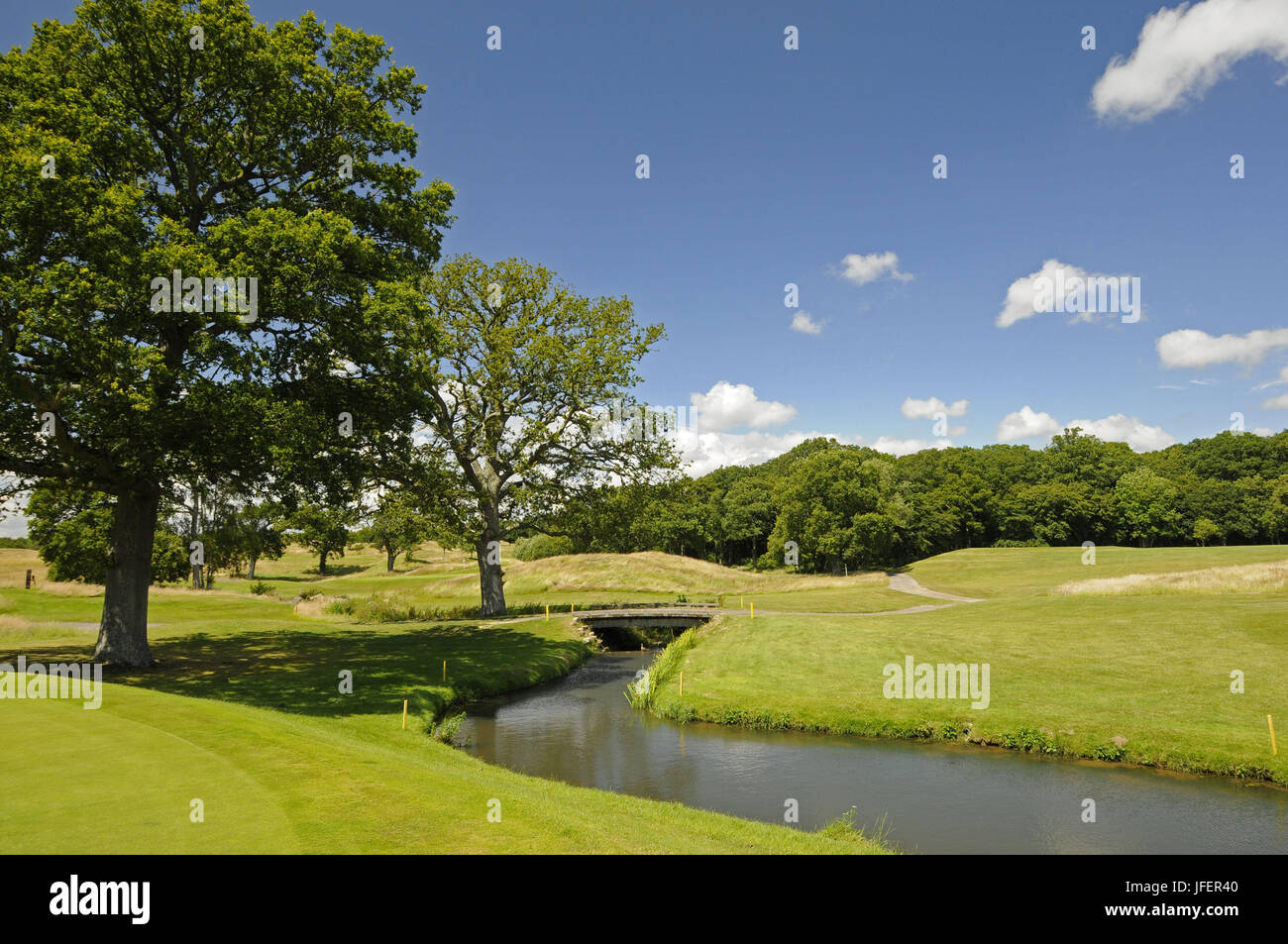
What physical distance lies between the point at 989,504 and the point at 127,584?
426 feet

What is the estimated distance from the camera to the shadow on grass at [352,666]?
25750 mm

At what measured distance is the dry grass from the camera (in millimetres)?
43969

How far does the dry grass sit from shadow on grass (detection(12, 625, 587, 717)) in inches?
1461

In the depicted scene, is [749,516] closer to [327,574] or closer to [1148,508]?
[1148,508]

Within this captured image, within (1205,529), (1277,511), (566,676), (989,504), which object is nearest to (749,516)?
(989,504)

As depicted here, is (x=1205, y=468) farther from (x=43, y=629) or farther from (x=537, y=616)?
(x=43, y=629)

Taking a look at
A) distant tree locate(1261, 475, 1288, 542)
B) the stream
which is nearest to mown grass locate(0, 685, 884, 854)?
the stream

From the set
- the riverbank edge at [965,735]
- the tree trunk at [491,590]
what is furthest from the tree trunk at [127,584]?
the tree trunk at [491,590]

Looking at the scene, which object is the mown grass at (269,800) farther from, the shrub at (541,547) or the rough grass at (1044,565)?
the shrub at (541,547)

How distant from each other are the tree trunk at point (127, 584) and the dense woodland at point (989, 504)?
64.7 metres

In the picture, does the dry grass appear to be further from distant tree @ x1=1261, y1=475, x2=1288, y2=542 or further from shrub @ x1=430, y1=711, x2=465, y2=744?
distant tree @ x1=1261, y1=475, x2=1288, y2=542

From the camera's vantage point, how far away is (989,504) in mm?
126438

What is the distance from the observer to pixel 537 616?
5131 centimetres
